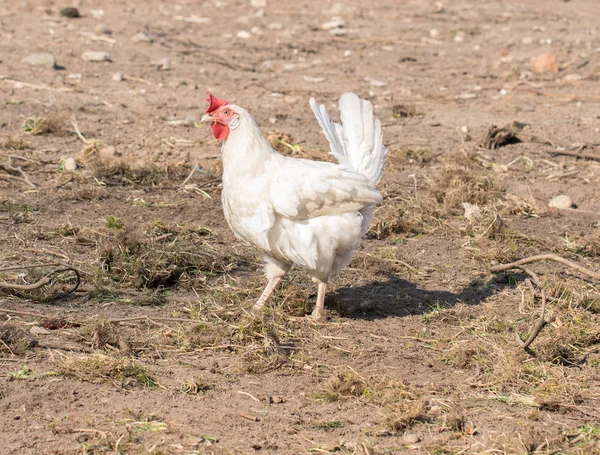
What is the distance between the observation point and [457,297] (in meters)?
5.74

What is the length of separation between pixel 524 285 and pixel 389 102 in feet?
17.2

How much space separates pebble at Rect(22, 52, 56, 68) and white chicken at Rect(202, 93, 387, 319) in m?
6.53

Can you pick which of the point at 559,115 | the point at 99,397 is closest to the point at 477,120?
the point at 559,115

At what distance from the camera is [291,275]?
6.11 meters

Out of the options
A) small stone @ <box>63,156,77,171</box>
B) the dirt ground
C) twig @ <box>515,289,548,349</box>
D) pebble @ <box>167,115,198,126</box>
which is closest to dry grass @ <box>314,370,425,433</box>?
the dirt ground

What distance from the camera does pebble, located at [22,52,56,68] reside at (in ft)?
36.0

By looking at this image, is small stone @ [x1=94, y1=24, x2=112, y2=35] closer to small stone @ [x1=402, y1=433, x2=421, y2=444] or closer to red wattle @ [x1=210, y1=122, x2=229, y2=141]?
red wattle @ [x1=210, y1=122, x2=229, y2=141]

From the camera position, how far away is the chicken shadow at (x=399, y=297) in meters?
5.48

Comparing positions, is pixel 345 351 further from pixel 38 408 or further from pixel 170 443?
pixel 38 408

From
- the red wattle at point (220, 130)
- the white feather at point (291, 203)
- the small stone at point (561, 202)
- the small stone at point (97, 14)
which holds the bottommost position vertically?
the small stone at point (561, 202)

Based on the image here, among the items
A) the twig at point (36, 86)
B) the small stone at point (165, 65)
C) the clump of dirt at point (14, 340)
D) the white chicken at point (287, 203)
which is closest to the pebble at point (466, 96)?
the small stone at point (165, 65)

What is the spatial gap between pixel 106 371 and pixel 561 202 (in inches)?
190

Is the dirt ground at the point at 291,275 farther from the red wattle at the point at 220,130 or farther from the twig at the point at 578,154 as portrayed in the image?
the red wattle at the point at 220,130

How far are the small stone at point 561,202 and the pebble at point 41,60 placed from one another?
689 cm
